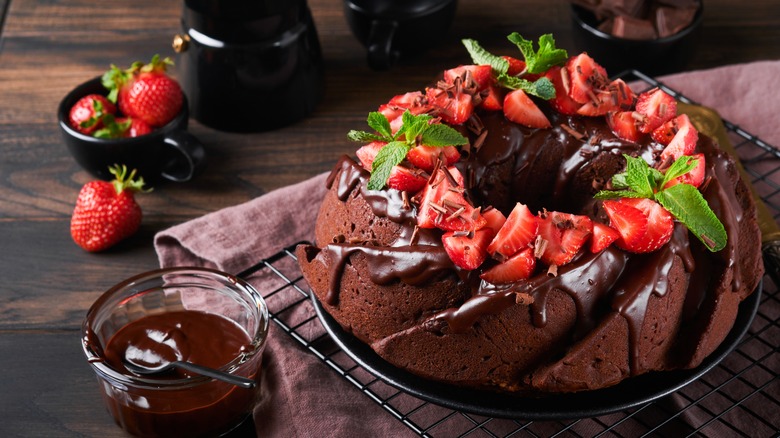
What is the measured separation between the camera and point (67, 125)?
9.12 ft

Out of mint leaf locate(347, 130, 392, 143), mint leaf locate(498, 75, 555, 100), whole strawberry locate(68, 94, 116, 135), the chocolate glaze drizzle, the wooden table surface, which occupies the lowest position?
the wooden table surface

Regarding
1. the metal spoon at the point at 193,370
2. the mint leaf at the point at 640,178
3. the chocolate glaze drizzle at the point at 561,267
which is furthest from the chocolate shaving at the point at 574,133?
the metal spoon at the point at 193,370

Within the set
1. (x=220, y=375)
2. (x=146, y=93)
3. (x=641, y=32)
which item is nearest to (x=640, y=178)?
(x=220, y=375)

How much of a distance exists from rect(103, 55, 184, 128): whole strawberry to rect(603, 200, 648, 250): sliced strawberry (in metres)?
1.42

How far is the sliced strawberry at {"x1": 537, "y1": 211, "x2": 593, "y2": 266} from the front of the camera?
1.90 m

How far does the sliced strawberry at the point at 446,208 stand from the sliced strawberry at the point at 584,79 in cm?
41

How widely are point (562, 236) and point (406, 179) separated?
339 millimetres

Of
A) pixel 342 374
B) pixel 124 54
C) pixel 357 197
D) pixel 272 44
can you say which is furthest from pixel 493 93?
pixel 124 54

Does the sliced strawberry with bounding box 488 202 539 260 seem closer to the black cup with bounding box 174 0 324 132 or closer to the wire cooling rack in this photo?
the wire cooling rack

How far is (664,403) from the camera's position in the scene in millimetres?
2207

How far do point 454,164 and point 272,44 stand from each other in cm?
100

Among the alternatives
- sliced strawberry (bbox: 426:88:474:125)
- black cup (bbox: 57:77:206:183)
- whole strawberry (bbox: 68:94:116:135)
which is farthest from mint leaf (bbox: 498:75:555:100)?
whole strawberry (bbox: 68:94:116:135)

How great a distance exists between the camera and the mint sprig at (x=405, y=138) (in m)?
2.02

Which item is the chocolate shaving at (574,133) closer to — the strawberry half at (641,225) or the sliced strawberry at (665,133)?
the sliced strawberry at (665,133)
